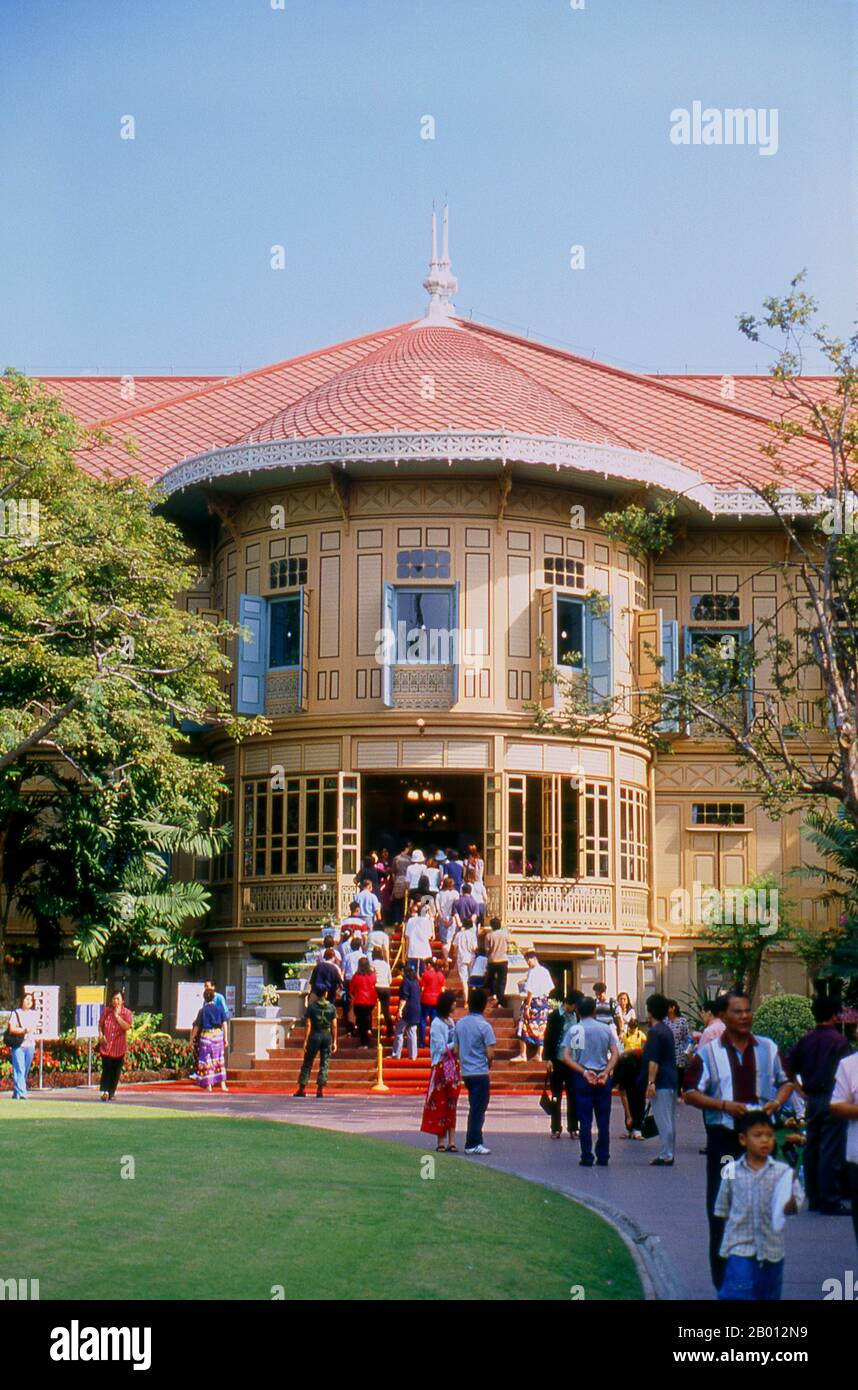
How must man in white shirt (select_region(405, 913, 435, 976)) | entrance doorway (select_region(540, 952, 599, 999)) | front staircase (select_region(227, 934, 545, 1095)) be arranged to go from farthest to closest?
entrance doorway (select_region(540, 952, 599, 999)) → man in white shirt (select_region(405, 913, 435, 976)) → front staircase (select_region(227, 934, 545, 1095))

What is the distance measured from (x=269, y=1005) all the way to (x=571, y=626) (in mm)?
9747

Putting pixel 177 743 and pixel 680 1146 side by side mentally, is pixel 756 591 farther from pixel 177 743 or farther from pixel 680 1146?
pixel 680 1146

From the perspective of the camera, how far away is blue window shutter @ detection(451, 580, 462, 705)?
3162 cm

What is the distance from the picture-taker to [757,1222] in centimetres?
837

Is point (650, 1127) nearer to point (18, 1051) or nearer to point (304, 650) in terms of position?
point (18, 1051)

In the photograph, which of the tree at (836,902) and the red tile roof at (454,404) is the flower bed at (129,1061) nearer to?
the tree at (836,902)

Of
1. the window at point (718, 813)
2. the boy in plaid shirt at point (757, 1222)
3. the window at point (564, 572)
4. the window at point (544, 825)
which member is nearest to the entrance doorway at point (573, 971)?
the window at point (544, 825)

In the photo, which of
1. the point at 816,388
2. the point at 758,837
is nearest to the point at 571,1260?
the point at 758,837

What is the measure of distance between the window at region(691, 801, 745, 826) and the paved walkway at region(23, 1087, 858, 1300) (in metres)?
11.6

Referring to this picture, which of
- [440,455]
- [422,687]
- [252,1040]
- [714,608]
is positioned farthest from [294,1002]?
Answer: [714,608]

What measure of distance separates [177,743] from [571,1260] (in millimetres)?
25110

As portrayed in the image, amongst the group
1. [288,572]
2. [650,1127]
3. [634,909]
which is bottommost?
[650,1127]

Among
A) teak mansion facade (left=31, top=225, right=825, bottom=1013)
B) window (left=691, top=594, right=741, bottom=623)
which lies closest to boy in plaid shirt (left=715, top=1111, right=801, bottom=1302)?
teak mansion facade (left=31, top=225, right=825, bottom=1013)

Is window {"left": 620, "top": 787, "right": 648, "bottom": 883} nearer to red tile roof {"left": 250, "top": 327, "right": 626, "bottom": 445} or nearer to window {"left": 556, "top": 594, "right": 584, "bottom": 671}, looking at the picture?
window {"left": 556, "top": 594, "right": 584, "bottom": 671}
